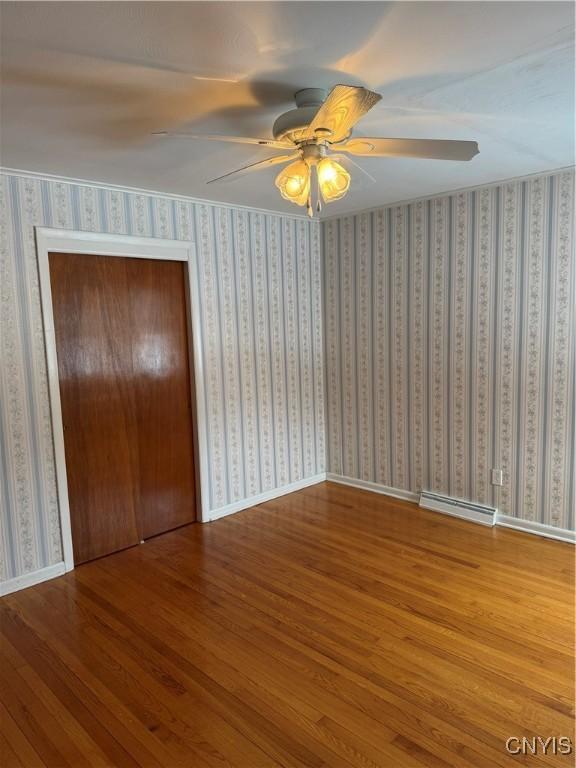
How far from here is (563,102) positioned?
2.16 m

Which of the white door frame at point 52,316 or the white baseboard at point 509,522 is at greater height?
the white door frame at point 52,316

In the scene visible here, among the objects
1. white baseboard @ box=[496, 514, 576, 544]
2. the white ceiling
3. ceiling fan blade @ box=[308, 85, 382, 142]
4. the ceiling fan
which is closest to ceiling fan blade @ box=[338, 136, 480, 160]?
the ceiling fan

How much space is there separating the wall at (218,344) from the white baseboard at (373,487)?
23 cm

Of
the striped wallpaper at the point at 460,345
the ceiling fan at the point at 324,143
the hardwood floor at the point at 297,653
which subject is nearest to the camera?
the ceiling fan at the point at 324,143

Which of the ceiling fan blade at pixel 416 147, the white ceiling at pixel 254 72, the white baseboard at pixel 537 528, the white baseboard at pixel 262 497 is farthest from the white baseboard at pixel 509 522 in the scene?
the ceiling fan blade at pixel 416 147

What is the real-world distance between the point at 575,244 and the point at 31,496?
363 centimetres

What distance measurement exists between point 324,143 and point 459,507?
9.52 feet

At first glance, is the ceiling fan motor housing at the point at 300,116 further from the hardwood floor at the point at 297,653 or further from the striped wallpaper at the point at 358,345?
the hardwood floor at the point at 297,653

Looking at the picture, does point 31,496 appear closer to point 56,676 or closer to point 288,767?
point 56,676

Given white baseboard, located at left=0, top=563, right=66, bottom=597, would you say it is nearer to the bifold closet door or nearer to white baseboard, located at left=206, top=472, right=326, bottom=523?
the bifold closet door

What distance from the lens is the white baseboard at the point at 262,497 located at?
402 centimetres

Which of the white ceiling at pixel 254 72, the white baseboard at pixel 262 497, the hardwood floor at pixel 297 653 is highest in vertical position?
the white ceiling at pixel 254 72

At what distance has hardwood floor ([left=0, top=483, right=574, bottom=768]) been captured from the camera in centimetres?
189

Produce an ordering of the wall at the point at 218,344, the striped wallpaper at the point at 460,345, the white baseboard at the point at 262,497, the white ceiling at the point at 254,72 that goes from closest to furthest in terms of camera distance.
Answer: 1. the white ceiling at the point at 254,72
2. the wall at the point at 218,344
3. the striped wallpaper at the point at 460,345
4. the white baseboard at the point at 262,497
